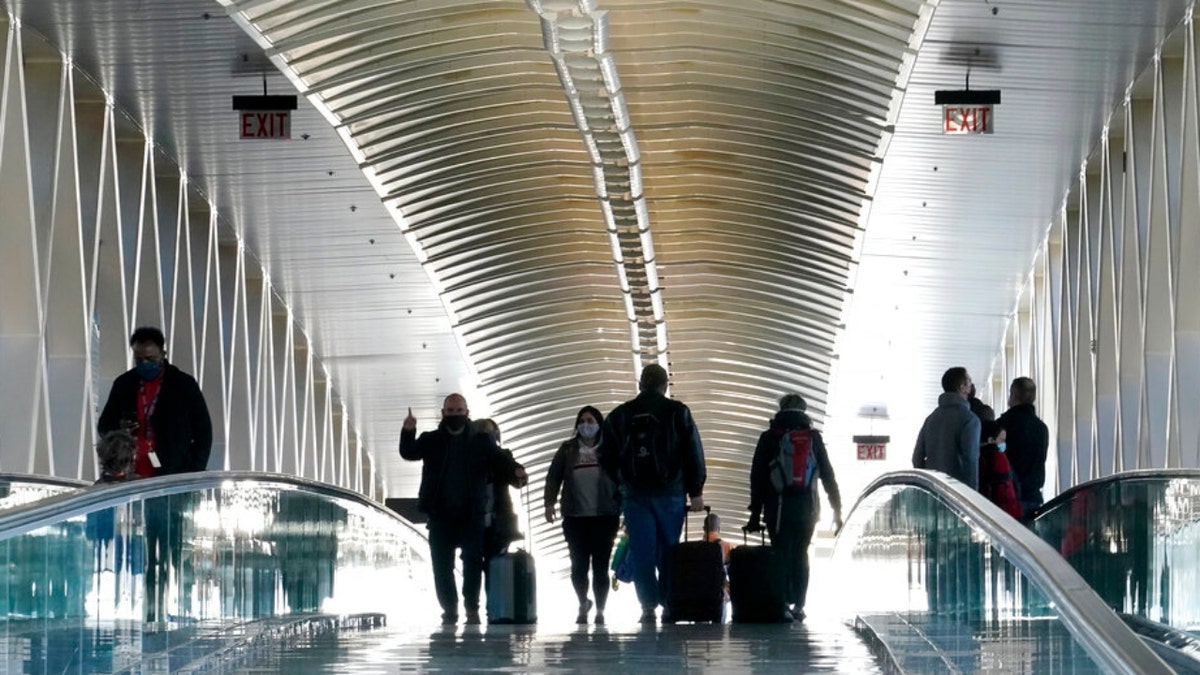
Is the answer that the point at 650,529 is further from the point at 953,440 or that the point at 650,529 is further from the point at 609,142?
the point at 609,142

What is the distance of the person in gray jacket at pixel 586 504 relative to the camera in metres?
13.7

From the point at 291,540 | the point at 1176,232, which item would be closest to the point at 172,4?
the point at 291,540

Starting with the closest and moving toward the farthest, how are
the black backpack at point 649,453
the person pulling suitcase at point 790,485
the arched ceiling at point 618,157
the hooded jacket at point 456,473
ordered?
the black backpack at point 649,453, the person pulling suitcase at point 790,485, the hooded jacket at point 456,473, the arched ceiling at point 618,157

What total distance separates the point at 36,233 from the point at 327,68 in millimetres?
2762

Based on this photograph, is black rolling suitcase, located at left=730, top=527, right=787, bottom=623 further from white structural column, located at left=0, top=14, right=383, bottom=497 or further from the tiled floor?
white structural column, located at left=0, top=14, right=383, bottom=497

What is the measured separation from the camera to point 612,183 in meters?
24.0

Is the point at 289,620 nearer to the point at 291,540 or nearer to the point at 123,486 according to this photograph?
the point at 291,540

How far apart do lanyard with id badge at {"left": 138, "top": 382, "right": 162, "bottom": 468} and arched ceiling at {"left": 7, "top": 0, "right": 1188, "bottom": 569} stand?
17.9ft

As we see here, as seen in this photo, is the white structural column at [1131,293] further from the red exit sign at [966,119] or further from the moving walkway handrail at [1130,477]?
the moving walkway handrail at [1130,477]

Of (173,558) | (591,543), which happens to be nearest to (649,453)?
(591,543)

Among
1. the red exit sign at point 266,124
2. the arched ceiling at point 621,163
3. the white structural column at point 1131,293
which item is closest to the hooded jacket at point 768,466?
the arched ceiling at point 621,163

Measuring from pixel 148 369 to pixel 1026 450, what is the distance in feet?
19.1

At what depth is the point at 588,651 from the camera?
10328 mm

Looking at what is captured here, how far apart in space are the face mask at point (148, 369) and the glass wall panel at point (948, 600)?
3.87 metres
